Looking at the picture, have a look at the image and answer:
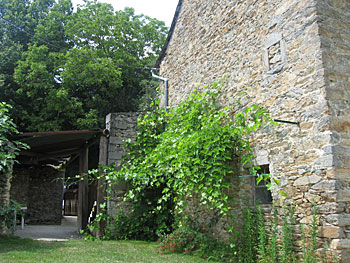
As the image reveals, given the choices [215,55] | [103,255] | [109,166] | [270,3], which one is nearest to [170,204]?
[109,166]

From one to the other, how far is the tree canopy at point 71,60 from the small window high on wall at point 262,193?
1025 centimetres

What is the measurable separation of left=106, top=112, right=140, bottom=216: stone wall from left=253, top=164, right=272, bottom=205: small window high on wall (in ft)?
11.6

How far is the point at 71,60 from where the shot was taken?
49.1ft

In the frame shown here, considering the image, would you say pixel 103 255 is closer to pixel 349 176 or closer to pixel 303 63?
pixel 349 176

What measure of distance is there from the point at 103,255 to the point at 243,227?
229cm

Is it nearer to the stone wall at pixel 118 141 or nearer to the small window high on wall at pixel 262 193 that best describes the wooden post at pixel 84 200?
the stone wall at pixel 118 141

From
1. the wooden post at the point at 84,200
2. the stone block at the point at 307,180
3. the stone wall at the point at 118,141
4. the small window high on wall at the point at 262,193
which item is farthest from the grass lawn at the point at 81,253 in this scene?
the wooden post at the point at 84,200

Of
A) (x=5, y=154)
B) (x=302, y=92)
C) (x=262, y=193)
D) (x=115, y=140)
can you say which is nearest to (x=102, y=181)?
(x=115, y=140)

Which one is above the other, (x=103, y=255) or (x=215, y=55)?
(x=215, y=55)

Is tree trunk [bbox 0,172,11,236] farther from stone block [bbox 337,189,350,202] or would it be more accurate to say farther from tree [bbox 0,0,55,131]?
tree [bbox 0,0,55,131]

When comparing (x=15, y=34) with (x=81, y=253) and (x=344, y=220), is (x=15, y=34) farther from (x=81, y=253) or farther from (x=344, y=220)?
(x=344, y=220)

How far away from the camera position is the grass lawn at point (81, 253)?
4.95 meters

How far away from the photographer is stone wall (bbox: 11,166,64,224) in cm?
1278

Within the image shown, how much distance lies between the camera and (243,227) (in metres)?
5.39
